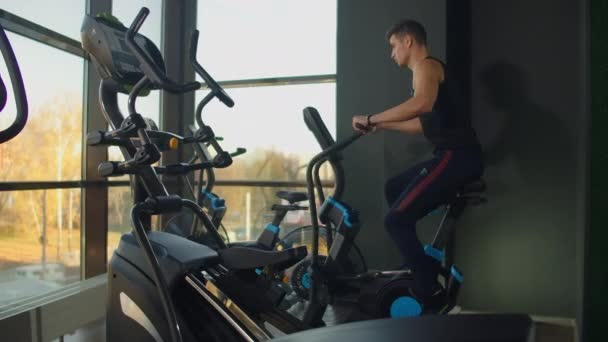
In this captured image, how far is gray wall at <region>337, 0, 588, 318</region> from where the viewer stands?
109 inches

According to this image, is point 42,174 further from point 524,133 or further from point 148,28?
point 524,133

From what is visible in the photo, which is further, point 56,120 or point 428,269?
point 56,120

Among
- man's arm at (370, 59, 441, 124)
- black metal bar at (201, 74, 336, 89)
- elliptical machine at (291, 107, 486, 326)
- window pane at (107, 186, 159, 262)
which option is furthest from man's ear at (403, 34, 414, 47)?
window pane at (107, 186, 159, 262)

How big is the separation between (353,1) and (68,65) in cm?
203

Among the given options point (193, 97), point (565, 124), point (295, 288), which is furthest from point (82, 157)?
point (565, 124)

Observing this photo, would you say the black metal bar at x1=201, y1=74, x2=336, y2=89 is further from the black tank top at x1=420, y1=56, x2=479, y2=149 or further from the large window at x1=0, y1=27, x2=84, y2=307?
the black tank top at x1=420, y1=56, x2=479, y2=149

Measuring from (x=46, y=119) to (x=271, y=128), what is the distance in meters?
→ 1.72

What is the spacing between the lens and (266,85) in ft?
12.5

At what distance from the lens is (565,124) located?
2.77 m

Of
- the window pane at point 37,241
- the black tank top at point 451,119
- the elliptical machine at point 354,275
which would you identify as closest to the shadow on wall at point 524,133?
the elliptical machine at point 354,275

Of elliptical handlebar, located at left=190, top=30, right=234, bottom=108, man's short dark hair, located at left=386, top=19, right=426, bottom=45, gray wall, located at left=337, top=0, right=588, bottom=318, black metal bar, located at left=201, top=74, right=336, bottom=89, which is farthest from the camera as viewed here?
black metal bar, located at left=201, top=74, right=336, bottom=89

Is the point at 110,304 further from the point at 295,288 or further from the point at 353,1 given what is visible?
the point at 353,1

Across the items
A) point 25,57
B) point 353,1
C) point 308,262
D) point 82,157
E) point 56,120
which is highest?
point 353,1

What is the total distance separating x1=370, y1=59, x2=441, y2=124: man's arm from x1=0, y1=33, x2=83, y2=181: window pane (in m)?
2.10
